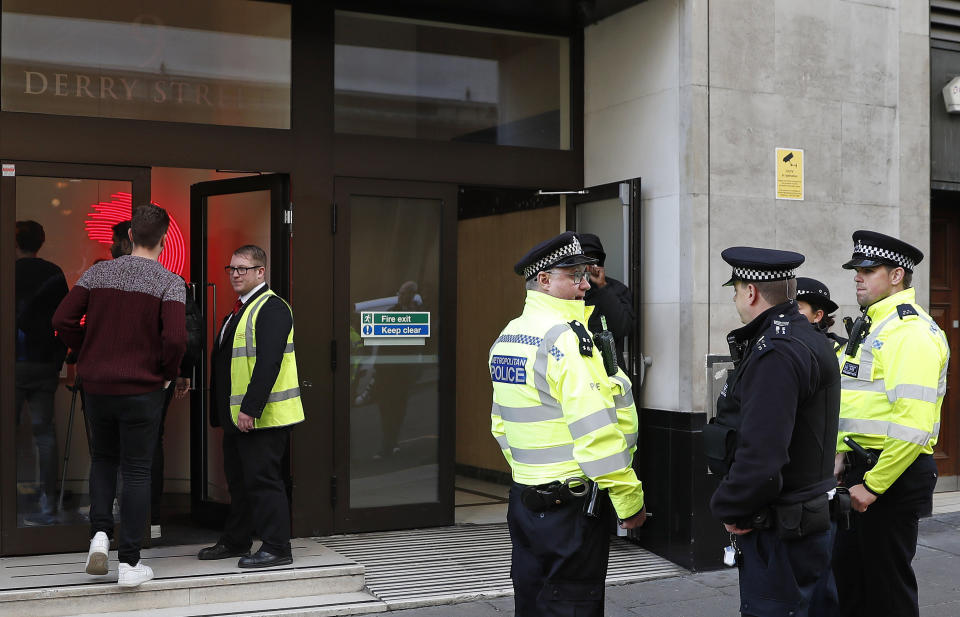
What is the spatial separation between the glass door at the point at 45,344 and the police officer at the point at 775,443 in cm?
431

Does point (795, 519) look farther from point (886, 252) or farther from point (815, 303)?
point (815, 303)

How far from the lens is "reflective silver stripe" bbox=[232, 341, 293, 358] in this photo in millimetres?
6211

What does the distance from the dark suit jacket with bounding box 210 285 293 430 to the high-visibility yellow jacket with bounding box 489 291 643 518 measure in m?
2.22

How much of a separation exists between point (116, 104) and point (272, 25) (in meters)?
1.21

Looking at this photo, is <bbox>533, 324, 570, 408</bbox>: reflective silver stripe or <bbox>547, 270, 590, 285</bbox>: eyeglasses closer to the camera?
<bbox>533, 324, 570, 408</bbox>: reflective silver stripe

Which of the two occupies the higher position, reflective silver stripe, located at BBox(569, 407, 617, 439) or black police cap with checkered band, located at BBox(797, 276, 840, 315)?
black police cap with checkered band, located at BBox(797, 276, 840, 315)

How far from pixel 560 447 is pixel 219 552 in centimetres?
318

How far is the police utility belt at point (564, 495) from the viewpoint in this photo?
382 cm

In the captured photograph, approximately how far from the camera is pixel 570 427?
3.80 metres

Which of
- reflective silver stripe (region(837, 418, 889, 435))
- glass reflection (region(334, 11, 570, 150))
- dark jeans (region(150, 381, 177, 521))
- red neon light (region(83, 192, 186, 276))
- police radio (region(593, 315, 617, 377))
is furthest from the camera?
glass reflection (region(334, 11, 570, 150))

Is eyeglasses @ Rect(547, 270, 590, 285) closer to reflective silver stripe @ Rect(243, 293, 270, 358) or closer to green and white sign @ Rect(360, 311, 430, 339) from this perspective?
reflective silver stripe @ Rect(243, 293, 270, 358)

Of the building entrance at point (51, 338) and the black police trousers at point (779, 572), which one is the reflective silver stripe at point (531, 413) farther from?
the building entrance at point (51, 338)

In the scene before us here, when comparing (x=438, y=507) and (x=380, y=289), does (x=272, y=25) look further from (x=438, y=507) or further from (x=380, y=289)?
(x=438, y=507)

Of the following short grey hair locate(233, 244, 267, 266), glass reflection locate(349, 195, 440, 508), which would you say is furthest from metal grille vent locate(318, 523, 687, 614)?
short grey hair locate(233, 244, 267, 266)
